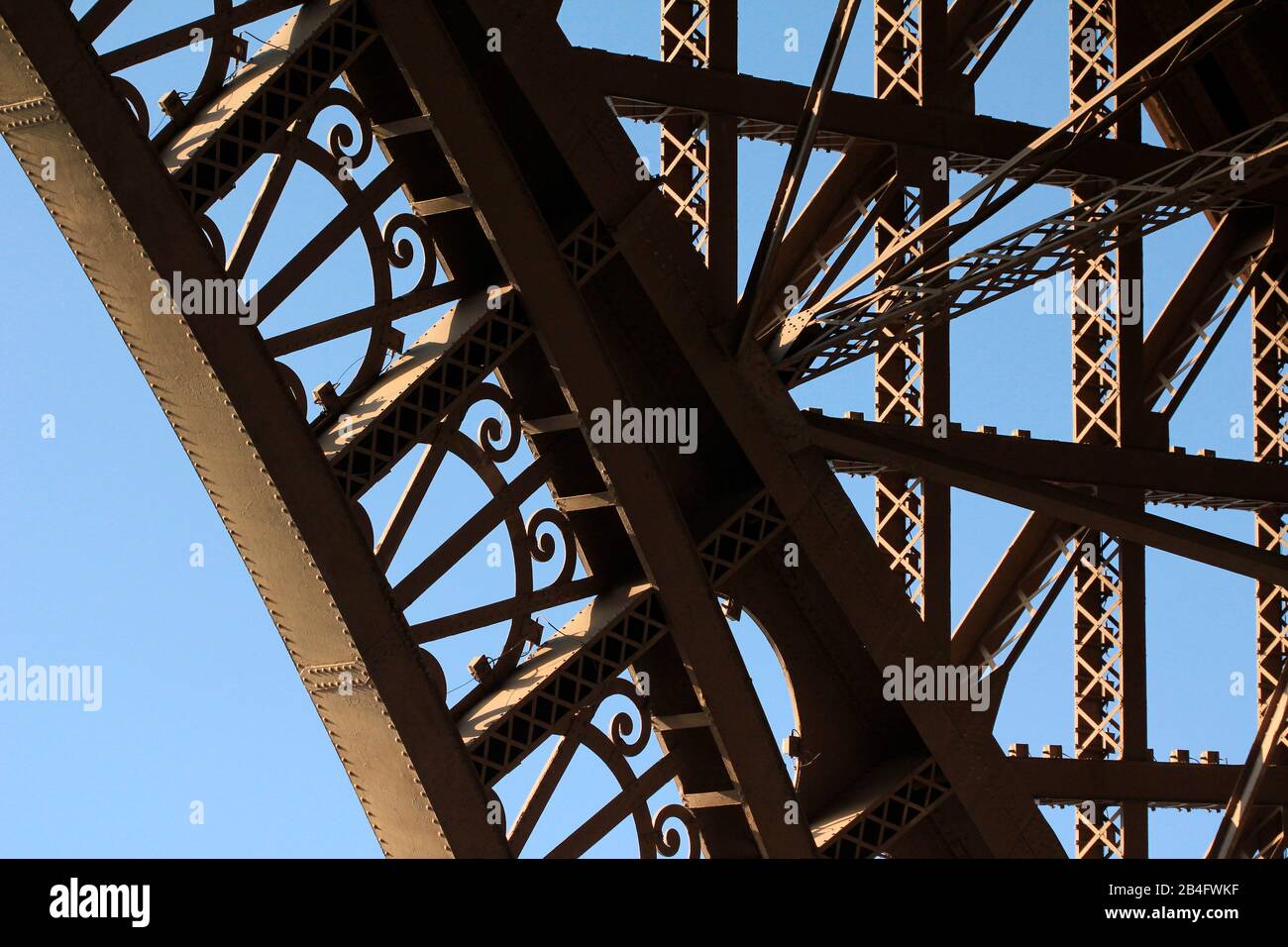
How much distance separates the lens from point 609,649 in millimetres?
9789

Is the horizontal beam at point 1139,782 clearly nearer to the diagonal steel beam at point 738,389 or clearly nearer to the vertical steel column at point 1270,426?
the vertical steel column at point 1270,426

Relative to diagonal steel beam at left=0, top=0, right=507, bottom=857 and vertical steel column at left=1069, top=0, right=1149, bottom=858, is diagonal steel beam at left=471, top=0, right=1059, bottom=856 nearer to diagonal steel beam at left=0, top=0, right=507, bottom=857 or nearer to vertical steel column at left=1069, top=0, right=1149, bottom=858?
diagonal steel beam at left=0, top=0, right=507, bottom=857

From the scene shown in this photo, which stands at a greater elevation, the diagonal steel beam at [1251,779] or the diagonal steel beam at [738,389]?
the diagonal steel beam at [738,389]

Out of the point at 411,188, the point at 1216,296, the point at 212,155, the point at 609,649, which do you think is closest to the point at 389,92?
the point at 411,188

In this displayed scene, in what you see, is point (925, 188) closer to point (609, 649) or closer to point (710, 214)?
point (710, 214)

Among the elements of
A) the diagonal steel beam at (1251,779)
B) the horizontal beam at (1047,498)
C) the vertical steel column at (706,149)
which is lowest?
the diagonal steel beam at (1251,779)

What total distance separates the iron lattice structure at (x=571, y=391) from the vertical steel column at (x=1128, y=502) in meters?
1.95

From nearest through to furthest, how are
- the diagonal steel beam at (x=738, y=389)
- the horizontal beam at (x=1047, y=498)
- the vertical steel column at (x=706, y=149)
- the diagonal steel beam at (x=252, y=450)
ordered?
1. the diagonal steel beam at (x=252, y=450)
2. the diagonal steel beam at (x=738, y=389)
3. the horizontal beam at (x=1047, y=498)
4. the vertical steel column at (x=706, y=149)

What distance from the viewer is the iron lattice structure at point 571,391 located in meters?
8.83

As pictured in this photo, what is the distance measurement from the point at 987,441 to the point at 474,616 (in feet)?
14.0

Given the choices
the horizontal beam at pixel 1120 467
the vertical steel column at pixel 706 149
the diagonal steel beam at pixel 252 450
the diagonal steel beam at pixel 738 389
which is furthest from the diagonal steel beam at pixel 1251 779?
the diagonal steel beam at pixel 252 450

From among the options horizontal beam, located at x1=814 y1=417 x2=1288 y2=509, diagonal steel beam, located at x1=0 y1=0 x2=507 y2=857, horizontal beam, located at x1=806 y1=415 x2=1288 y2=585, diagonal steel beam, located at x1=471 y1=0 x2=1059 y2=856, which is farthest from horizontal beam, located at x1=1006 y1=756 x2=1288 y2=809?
diagonal steel beam, located at x1=0 y1=0 x2=507 y2=857

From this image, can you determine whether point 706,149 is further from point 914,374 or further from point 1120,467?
point 1120,467

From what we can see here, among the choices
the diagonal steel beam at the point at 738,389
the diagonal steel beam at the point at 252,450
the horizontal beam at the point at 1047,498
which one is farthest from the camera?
the horizontal beam at the point at 1047,498
